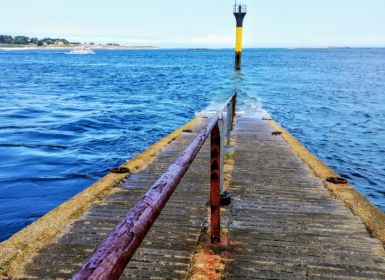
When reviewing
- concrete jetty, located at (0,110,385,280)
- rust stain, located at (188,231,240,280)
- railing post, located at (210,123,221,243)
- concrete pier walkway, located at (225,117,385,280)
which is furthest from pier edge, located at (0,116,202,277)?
concrete pier walkway, located at (225,117,385,280)

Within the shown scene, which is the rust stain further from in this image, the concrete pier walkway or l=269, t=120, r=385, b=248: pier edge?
l=269, t=120, r=385, b=248: pier edge

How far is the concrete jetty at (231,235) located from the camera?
→ 10.0 ft

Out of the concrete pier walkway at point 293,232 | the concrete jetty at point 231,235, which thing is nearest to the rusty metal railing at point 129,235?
the concrete jetty at point 231,235

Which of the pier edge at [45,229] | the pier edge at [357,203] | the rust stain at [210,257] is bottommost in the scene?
the pier edge at [357,203]

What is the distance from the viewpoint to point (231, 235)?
3684mm

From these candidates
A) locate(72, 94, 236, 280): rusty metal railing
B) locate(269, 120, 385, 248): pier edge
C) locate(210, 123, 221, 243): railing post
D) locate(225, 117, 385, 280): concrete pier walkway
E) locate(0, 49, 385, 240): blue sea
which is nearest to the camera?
locate(72, 94, 236, 280): rusty metal railing

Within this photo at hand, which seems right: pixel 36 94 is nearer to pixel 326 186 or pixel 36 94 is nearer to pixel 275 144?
pixel 275 144

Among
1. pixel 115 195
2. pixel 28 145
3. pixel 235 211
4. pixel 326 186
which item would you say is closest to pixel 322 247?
pixel 235 211

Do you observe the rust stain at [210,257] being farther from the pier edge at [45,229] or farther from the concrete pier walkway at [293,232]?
the pier edge at [45,229]

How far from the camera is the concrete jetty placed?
3.06 meters

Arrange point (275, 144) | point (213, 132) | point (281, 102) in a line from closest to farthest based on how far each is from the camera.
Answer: point (213, 132), point (275, 144), point (281, 102)

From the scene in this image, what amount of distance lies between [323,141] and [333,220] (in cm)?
944

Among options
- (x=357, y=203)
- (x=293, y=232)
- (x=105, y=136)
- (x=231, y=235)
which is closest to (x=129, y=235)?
(x=231, y=235)

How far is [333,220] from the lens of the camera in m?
4.14
